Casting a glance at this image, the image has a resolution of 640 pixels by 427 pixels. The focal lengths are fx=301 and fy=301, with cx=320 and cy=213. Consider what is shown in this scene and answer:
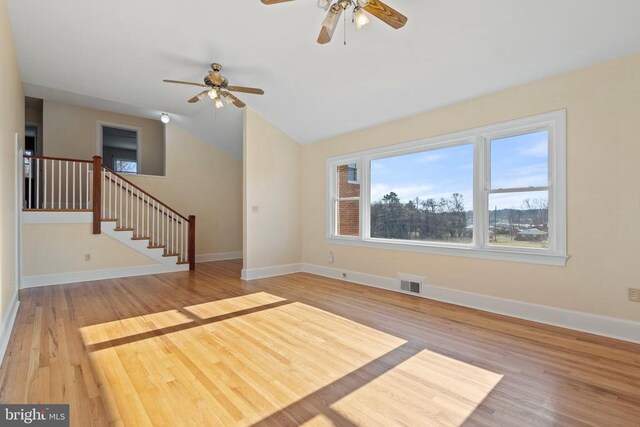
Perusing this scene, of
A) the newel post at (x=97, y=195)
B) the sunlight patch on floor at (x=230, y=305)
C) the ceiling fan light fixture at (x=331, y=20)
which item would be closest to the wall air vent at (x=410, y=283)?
the sunlight patch on floor at (x=230, y=305)

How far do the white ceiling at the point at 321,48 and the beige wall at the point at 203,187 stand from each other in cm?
253

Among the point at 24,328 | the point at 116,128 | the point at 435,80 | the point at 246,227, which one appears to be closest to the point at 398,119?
the point at 435,80

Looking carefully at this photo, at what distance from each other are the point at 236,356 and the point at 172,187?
20.6ft

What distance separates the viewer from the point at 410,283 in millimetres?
4602

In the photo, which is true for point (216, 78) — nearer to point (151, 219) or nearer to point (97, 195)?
point (97, 195)

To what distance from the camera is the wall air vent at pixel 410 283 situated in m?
4.48

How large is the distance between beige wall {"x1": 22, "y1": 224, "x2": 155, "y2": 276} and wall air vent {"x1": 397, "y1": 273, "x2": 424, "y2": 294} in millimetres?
5188

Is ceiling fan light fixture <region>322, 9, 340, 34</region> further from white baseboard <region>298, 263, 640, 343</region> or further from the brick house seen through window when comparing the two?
white baseboard <region>298, 263, 640, 343</region>

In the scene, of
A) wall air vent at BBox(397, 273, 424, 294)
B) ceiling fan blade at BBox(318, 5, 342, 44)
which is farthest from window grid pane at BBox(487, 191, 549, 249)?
ceiling fan blade at BBox(318, 5, 342, 44)

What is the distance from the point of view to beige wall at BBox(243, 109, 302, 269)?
5746 mm

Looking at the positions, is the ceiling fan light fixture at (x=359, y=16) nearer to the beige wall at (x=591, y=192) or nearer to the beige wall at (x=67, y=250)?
the beige wall at (x=591, y=192)

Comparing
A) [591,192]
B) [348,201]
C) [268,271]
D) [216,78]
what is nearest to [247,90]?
[216,78]

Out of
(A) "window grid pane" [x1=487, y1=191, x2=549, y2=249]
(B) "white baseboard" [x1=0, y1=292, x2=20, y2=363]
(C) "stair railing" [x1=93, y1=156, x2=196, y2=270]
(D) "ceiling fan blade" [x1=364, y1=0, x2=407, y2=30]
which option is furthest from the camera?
(C) "stair railing" [x1=93, y1=156, x2=196, y2=270]

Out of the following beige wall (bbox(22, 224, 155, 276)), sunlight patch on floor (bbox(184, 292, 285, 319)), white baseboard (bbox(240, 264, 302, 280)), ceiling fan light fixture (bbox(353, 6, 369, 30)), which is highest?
ceiling fan light fixture (bbox(353, 6, 369, 30))
